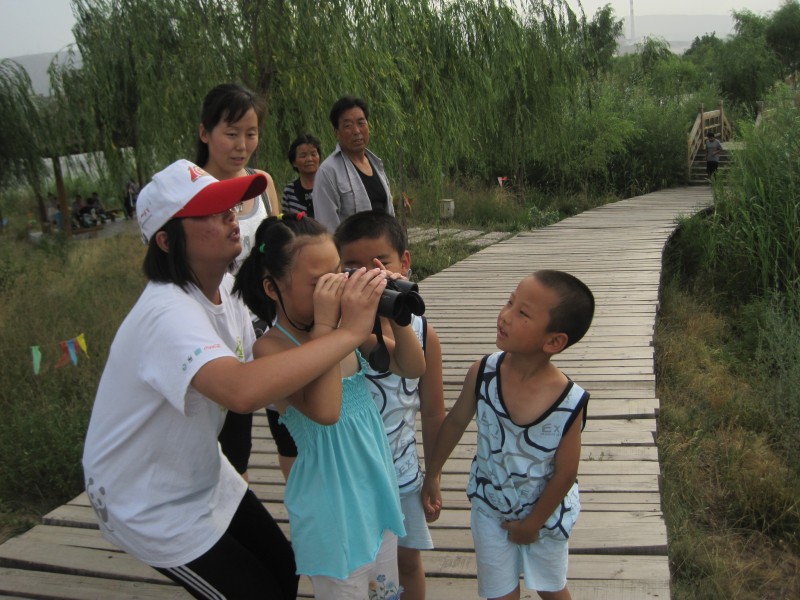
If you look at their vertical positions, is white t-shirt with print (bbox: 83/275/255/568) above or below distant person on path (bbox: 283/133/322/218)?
below

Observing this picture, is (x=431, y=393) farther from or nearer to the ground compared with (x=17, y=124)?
→ nearer to the ground

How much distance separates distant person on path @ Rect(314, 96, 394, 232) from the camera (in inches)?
161

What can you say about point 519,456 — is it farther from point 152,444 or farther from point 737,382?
point 737,382

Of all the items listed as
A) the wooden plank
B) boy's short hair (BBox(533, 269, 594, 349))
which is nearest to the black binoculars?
boy's short hair (BBox(533, 269, 594, 349))

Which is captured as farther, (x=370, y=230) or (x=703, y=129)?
(x=703, y=129)

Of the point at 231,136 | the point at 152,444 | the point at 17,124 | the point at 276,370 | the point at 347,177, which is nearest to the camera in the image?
the point at 276,370

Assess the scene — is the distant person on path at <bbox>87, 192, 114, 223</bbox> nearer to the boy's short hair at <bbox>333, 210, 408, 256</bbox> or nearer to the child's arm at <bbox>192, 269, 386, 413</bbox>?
the boy's short hair at <bbox>333, 210, 408, 256</bbox>

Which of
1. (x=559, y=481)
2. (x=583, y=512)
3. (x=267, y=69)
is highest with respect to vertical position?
(x=267, y=69)

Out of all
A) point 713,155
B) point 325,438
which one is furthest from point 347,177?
point 713,155

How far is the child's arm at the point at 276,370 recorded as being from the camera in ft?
5.13

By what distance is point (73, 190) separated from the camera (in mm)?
23812

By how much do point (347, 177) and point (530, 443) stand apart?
2369mm

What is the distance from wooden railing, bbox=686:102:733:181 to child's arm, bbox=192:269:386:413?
19105mm

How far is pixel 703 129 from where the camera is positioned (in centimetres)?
2156
